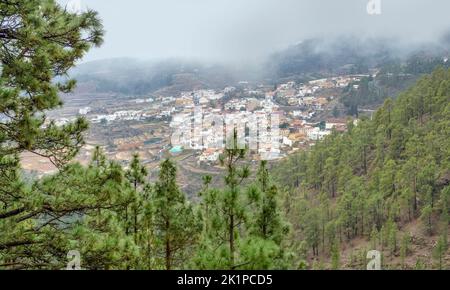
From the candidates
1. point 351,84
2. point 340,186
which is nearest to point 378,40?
point 351,84

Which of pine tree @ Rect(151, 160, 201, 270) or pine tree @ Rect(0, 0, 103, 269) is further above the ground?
pine tree @ Rect(0, 0, 103, 269)

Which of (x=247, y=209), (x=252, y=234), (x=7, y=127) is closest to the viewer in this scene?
(x=7, y=127)

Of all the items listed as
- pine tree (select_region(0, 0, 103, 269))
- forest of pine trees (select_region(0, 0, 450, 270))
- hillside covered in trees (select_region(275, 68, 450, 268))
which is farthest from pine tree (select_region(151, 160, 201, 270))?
hillside covered in trees (select_region(275, 68, 450, 268))

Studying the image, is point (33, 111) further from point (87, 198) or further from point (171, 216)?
point (171, 216)

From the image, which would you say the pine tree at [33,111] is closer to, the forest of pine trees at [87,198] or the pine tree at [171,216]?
the forest of pine trees at [87,198]

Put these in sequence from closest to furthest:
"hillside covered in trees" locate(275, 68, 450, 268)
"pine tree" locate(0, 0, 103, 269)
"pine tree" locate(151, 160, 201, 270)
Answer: "pine tree" locate(0, 0, 103, 269), "pine tree" locate(151, 160, 201, 270), "hillside covered in trees" locate(275, 68, 450, 268)

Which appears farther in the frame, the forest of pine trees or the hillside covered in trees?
the hillside covered in trees

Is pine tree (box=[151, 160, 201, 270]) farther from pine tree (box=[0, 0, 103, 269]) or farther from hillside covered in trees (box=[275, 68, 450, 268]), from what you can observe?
hillside covered in trees (box=[275, 68, 450, 268])

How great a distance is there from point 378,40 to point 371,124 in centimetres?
5508

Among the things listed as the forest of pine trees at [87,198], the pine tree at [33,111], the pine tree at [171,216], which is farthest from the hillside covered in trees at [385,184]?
the pine tree at [33,111]

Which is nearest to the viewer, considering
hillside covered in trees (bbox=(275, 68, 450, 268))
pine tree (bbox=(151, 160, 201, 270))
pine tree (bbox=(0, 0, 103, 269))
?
pine tree (bbox=(0, 0, 103, 269))

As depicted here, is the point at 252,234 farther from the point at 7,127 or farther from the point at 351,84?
the point at 351,84

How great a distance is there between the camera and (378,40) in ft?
294

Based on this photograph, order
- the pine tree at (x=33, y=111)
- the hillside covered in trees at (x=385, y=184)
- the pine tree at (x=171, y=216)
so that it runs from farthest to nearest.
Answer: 1. the hillside covered in trees at (x=385, y=184)
2. the pine tree at (x=171, y=216)
3. the pine tree at (x=33, y=111)
